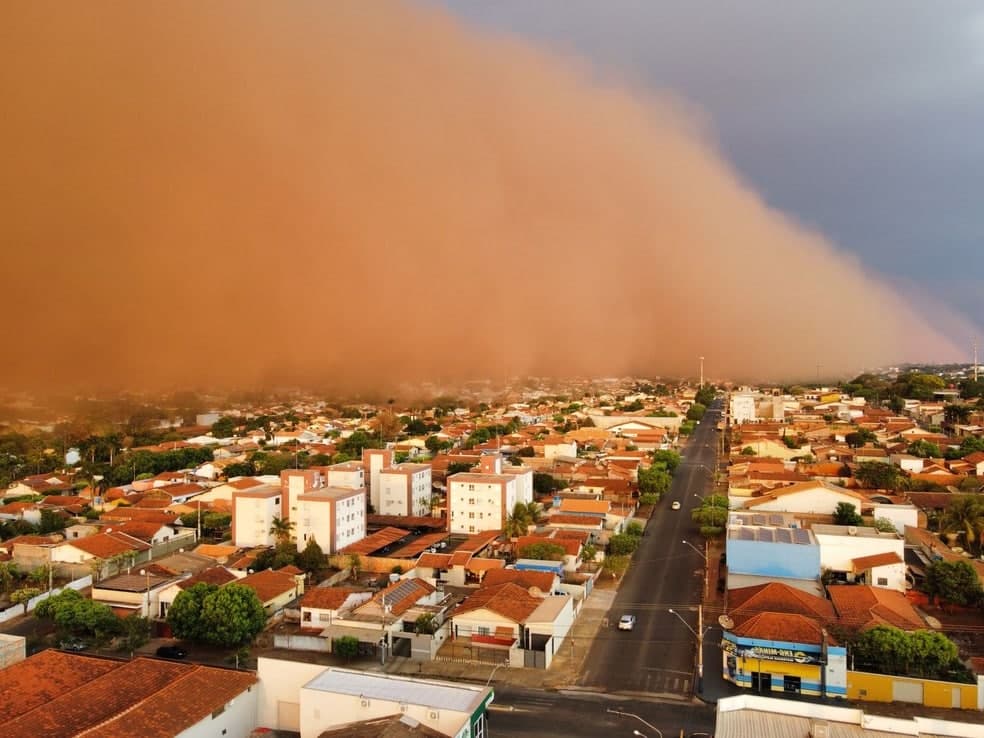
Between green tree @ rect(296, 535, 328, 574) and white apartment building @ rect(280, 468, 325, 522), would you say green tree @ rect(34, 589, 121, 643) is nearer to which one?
green tree @ rect(296, 535, 328, 574)

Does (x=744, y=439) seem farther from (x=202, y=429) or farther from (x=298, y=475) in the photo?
(x=202, y=429)

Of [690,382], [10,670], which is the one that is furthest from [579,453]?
[690,382]

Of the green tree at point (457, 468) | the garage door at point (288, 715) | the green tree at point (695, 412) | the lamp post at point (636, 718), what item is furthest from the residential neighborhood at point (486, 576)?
the green tree at point (695, 412)

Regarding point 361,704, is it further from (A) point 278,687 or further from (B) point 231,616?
(B) point 231,616

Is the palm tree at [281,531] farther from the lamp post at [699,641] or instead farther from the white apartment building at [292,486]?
the lamp post at [699,641]

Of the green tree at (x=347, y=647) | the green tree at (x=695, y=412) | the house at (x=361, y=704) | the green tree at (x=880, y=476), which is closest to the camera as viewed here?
the house at (x=361, y=704)
